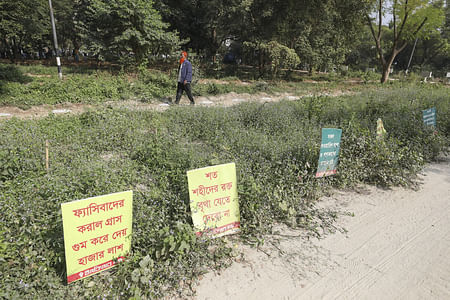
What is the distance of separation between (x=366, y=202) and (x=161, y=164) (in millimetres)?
3035

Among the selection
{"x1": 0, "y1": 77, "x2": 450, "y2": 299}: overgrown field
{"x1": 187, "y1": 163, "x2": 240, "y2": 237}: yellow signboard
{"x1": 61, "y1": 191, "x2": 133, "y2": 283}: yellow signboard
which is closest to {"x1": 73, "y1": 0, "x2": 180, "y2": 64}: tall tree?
{"x1": 0, "y1": 77, "x2": 450, "y2": 299}: overgrown field

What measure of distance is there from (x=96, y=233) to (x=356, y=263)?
249 centimetres

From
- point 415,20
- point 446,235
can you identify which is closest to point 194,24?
point 415,20

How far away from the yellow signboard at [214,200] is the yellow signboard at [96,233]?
67 cm

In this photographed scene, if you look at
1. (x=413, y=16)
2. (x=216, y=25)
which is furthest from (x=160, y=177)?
(x=413, y=16)

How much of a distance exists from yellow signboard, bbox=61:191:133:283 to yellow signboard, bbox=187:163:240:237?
2.21 feet

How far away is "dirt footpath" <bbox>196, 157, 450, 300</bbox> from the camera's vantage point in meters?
2.30

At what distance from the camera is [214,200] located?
9.37ft

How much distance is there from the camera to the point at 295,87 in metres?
15.2

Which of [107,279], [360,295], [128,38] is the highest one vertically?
[128,38]

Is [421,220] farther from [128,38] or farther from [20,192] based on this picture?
[128,38]

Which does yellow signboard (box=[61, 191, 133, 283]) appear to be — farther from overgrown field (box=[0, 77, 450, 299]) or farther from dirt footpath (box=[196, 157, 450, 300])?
dirt footpath (box=[196, 157, 450, 300])

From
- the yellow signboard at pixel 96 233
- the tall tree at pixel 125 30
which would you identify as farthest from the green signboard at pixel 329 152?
the tall tree at pixel 125 30

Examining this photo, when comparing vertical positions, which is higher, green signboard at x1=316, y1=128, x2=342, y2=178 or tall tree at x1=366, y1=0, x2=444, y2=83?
tall tree at x1=366, y1=0, x2=444, y2=83
